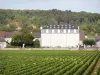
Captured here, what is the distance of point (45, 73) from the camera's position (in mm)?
29594

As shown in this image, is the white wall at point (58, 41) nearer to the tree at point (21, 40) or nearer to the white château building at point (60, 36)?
the white château building at point (60, 36)

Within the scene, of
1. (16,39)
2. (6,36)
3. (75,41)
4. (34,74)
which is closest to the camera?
(34,74)

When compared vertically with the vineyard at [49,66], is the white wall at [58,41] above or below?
above

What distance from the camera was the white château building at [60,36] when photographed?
129375mm

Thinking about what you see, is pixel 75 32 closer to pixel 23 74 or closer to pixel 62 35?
pixel 62 35

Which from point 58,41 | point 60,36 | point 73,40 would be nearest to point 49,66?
point 73,40

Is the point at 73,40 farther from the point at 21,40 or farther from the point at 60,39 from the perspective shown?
the point at 21,40

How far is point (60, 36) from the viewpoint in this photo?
131500mm

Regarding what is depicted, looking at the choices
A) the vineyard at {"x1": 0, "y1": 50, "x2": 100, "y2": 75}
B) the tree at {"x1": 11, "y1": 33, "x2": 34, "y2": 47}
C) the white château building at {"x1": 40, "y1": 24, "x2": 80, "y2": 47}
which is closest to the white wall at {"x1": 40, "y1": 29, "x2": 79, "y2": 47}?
the white château building at {"x1": 40, "y1": 24, "x2": 80, "y2": 47}

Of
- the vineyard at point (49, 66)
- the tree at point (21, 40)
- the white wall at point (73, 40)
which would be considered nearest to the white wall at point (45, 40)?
the white wall at point (73, 40)

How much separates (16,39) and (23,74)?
90.4m

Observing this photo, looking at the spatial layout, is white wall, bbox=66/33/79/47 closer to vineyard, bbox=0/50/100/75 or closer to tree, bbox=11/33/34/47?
tree, bbox=11/33/34/47

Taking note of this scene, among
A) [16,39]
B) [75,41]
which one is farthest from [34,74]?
[75,41]

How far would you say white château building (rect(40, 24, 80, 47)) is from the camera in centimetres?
12938
